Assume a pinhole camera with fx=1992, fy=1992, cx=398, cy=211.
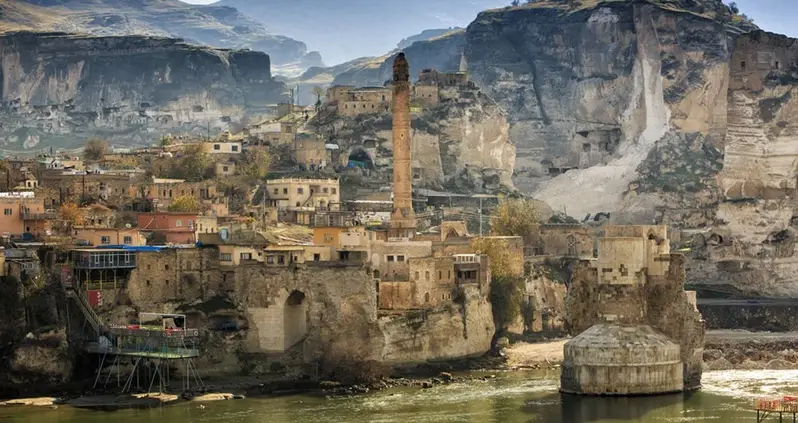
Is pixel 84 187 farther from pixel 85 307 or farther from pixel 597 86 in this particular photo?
pixel 597 86

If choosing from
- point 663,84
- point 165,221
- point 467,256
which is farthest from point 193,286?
point 663,84

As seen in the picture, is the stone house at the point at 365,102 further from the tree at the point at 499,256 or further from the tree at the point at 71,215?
the tree at the point at 71,215

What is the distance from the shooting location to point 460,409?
2518 inches

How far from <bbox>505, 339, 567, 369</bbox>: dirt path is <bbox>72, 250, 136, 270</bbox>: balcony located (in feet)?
48.9

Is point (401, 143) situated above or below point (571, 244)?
above

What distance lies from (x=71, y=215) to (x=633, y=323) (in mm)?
23535

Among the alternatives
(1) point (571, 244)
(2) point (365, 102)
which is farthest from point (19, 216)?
(2) point (365, 102)

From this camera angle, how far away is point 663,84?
13212 centimetres

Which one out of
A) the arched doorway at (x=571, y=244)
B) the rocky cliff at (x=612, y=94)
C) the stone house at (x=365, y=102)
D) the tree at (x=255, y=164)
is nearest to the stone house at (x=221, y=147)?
the tree at (x=255, y=164)

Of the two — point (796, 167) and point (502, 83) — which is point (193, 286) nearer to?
point (796, 167)

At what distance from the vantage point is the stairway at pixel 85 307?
69.7 meters

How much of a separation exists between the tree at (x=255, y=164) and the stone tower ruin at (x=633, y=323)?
28.4m

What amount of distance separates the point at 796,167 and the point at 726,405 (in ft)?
157

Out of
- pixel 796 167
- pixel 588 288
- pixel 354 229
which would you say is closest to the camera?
pixel 588 288
